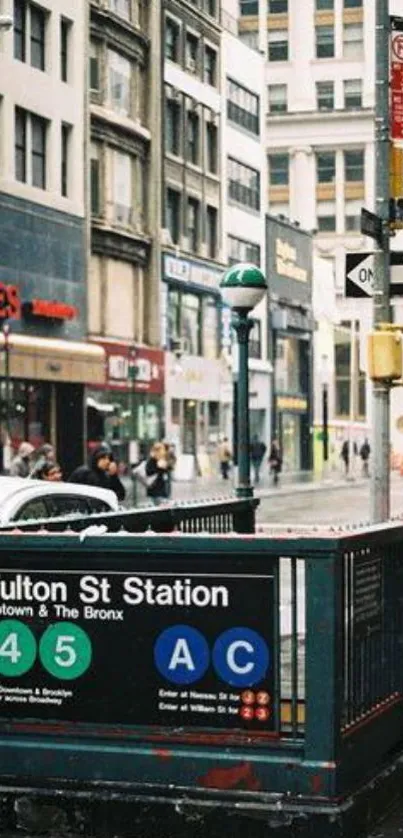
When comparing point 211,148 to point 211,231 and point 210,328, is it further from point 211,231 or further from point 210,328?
point 210,328

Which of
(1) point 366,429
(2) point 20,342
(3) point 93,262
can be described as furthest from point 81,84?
(1) point 366,429

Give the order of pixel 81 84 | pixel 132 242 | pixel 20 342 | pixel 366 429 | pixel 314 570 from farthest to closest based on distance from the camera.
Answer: pixel 366 429 → pixel 132 242 → pixel 81 84 → pixel 20 342 → pixel 314 570

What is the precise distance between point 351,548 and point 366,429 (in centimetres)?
9167

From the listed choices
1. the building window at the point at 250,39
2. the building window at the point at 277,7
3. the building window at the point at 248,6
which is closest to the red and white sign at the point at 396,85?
the building window at the point at 277,7

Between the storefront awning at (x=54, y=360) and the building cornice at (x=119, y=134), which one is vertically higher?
the building cornice at (x=119, y=134)

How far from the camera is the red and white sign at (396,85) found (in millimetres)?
14836

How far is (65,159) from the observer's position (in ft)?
176

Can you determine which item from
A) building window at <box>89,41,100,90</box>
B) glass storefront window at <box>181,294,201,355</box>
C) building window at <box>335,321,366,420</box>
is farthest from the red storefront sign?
building window at <box>335,321,366,420</box>

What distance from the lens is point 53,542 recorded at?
6.75 m

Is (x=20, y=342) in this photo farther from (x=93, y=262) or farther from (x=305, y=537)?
(x=305, y=537)

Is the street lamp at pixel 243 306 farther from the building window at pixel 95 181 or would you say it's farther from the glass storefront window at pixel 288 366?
the glass storefront window at pixel 288 366

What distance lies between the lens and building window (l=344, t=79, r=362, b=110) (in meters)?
77.1

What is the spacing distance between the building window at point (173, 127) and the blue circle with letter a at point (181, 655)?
59.2 metres

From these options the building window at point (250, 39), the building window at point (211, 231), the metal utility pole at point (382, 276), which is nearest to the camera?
the metal utility pole at point (382, 276)
